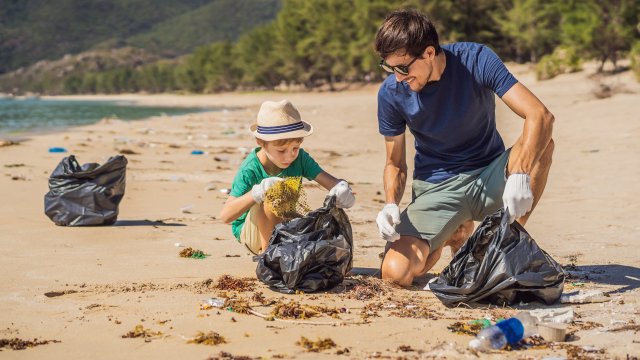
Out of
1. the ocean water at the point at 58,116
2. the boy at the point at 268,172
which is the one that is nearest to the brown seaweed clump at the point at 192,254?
the boy at the point at 268,172

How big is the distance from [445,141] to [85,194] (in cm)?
313

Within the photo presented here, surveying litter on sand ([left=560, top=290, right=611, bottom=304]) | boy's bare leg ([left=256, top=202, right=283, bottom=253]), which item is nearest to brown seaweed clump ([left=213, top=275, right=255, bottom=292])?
boy's bare leg ([left=256, top=202, right=283, bottom=253])

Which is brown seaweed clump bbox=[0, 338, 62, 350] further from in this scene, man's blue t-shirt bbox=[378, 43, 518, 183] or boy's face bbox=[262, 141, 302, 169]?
man's blue t-shirt bbox=[378, 43, 518, 183]

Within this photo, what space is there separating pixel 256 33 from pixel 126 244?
3012 inches

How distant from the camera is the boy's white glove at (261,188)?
4109 mm

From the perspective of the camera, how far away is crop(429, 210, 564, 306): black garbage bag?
3.78m

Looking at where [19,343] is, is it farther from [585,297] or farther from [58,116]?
[58,116]

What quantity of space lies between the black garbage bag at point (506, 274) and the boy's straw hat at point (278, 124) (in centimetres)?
117

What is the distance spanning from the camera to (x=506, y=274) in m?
3.77

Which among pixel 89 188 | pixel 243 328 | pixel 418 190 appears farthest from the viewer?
pixel 89 188

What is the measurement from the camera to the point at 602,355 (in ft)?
9.69

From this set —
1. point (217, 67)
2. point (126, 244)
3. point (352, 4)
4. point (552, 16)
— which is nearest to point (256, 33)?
point (217, 67)

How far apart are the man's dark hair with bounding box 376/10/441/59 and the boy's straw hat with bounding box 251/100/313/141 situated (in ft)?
2.08

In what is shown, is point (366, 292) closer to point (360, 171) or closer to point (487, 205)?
point (487, 205)
